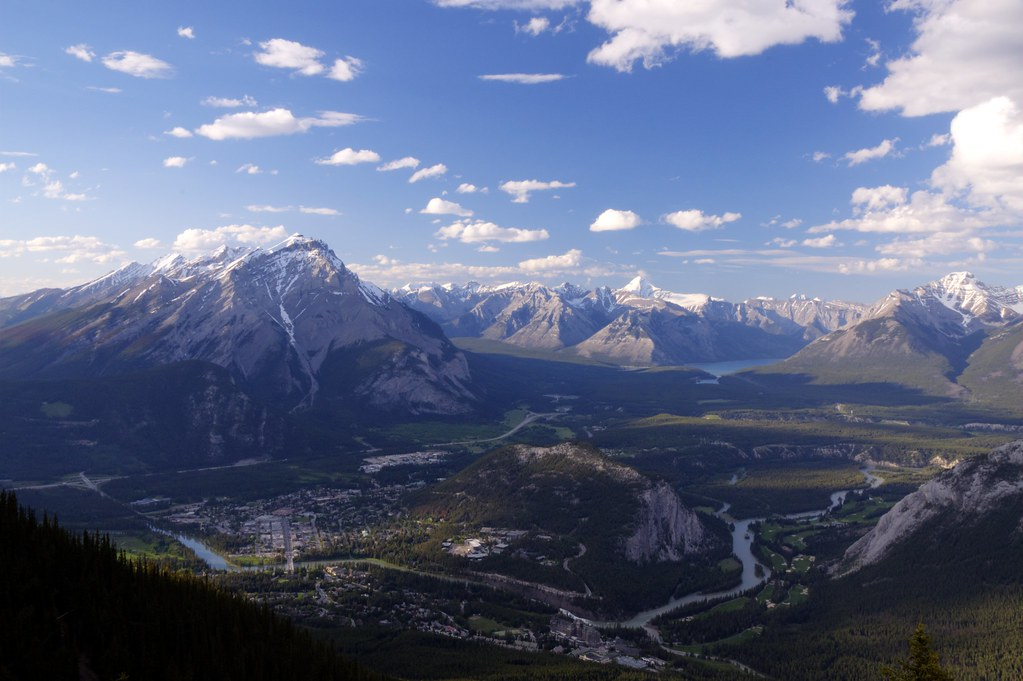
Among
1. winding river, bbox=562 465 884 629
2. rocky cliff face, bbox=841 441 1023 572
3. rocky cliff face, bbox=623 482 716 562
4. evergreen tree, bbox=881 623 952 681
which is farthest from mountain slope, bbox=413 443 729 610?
evergreen tree, bbox=881 623 952 681

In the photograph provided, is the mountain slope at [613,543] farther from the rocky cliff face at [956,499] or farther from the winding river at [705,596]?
the rocky cliff face at [956,499]

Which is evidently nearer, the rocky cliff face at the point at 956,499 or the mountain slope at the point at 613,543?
the mountain slope at the point at 613,543

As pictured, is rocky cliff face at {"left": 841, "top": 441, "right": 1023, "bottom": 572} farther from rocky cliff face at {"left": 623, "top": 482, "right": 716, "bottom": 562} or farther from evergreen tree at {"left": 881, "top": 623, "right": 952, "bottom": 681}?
evergreen tree at {"left": 881, "top": 623, "right": 952, "bottom": 681}

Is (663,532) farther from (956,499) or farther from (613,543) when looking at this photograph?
(956,499)

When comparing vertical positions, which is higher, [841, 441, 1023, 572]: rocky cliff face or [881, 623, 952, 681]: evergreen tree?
[881, 623, 952, 681]: evergreen tree

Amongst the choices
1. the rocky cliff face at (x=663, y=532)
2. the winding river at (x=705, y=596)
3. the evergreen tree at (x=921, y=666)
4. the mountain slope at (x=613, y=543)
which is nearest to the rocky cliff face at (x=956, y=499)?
the winding river at (x=705, y=596)

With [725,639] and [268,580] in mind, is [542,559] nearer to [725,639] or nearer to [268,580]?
[725,639]
